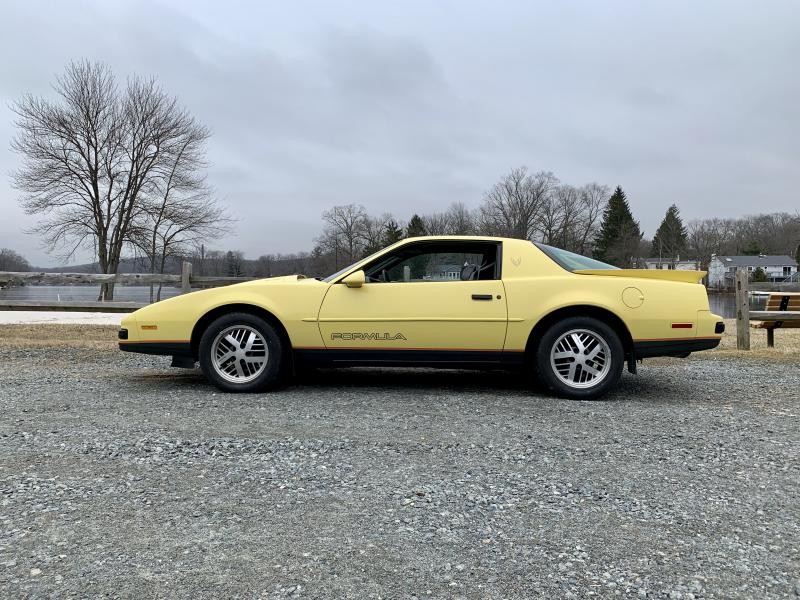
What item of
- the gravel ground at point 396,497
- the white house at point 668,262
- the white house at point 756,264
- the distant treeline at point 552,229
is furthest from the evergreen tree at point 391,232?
the gravel ground at point 396,497

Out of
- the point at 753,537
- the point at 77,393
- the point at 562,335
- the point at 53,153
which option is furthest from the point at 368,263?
the point at 53,153

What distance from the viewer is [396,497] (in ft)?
8.71

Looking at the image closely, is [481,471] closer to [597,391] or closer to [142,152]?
[597,391]

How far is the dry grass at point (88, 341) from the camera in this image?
8.07 meters

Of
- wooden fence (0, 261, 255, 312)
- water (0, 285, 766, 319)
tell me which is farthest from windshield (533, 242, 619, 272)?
water (0, 285, 766, 319)

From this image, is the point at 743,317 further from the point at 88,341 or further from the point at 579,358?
the point at 88,341

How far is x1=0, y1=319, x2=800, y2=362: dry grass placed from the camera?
26.5 feet

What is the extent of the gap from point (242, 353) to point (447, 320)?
184cm

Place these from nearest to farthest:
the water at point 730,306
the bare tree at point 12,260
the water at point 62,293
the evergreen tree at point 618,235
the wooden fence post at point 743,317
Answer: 1. the wooden fence post at point 743,317
2. the water at point 62,293
3. the water at point 730,306
4. the bare tree at point 12,260
5. the evergreen tree at point 618,235

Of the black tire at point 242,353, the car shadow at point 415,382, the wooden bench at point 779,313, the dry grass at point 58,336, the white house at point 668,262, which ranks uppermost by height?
the white house at point 668,262

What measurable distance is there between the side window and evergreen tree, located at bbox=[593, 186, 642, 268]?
249 feet

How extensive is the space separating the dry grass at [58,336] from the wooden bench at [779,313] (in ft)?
31.9

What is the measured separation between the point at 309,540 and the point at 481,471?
1112 millimetres

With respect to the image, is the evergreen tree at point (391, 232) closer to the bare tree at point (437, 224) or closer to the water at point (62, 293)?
the bare tree at point (437, 224)
